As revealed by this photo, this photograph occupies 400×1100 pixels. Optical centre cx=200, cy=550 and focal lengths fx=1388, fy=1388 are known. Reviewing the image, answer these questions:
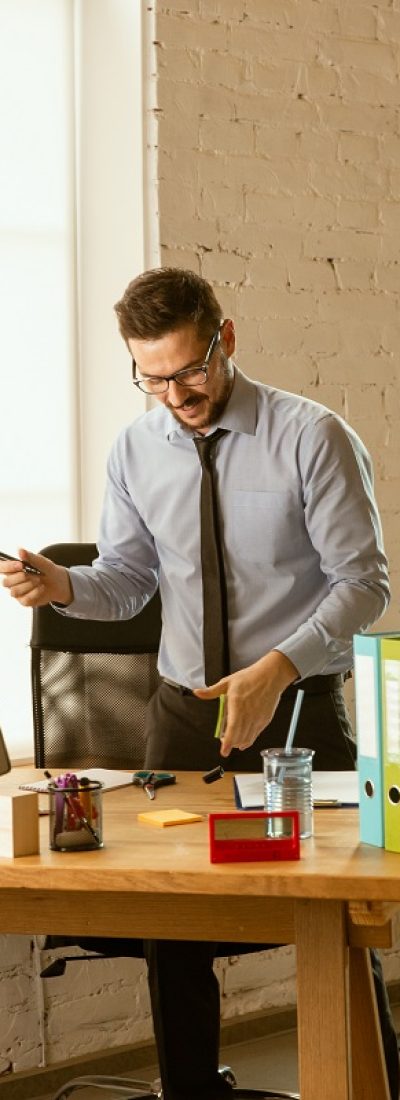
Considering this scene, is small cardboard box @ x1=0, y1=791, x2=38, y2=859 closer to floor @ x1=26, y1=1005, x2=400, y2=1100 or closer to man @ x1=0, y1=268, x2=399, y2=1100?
man @ x1=0, y1=268, x2=399, y2=1100

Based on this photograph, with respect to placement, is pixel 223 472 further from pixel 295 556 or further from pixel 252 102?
pixel 252 102

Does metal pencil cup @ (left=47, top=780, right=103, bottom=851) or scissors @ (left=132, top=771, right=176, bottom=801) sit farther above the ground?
metal pencil cup @ (left=47, top=780, right=103, bottom=851)

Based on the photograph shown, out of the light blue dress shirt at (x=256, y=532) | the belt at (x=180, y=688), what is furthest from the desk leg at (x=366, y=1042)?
the belt at (x=180, y=688)

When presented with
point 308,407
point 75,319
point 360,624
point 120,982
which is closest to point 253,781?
point 360,624

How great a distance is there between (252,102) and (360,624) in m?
1.46

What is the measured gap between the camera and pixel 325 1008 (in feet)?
5.32

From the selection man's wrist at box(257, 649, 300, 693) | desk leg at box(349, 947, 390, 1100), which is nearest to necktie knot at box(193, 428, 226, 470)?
man's wrist at box(257, 649, 300, 693)

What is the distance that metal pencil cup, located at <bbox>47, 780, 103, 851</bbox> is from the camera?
174cm

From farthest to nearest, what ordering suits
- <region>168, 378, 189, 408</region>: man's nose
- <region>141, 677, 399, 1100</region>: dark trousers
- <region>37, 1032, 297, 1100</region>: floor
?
1. <region>37, 1032, 297, 1100</region>: floor
2. <region>168, 378, 189, 408</region>: man's nose
3. <region>141, 677, 399, 1100</region>: dark trousers

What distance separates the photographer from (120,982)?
3.07 metres

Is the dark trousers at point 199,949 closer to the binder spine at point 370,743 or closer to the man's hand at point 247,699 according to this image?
the man's hand at point 247,699

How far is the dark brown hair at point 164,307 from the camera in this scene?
229 centimetres

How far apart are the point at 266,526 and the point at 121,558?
1.08ft

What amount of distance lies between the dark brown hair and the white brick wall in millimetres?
709
